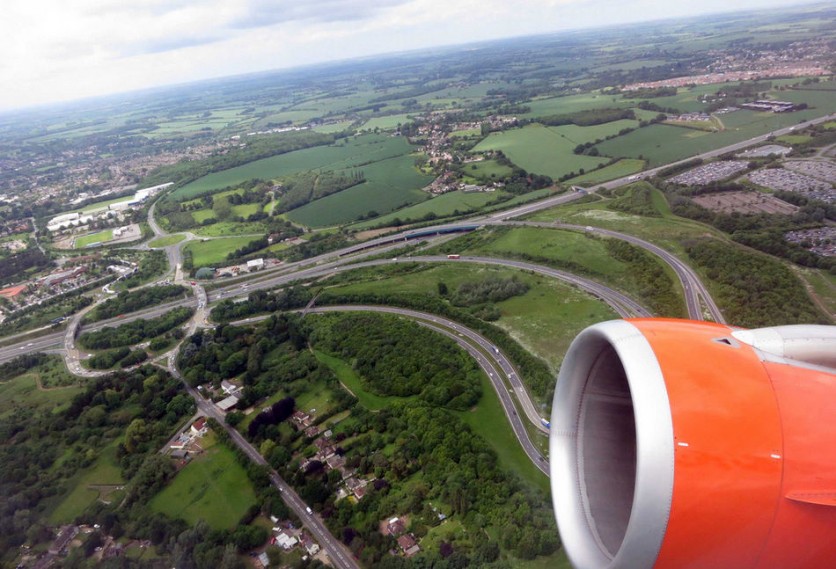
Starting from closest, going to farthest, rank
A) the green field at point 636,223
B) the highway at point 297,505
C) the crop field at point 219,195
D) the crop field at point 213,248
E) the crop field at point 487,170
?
the highway at point 297,505 < the green field at point 636,223 < the crop field at point 213,248 < the crop field at point 487,170 < the crop field at point 219,195

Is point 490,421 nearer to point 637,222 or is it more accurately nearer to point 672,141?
point 637,222

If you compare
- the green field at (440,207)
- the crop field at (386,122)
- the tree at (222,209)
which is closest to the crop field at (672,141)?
the green field at (440,207)

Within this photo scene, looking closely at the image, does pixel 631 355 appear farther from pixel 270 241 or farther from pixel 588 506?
pixel 270 241

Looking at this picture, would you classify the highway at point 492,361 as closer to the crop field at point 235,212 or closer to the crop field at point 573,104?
the crop field at point 235,212

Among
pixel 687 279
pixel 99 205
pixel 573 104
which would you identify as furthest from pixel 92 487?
pixel 573 104

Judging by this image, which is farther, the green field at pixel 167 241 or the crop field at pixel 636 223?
the green field at pixel 167 241
